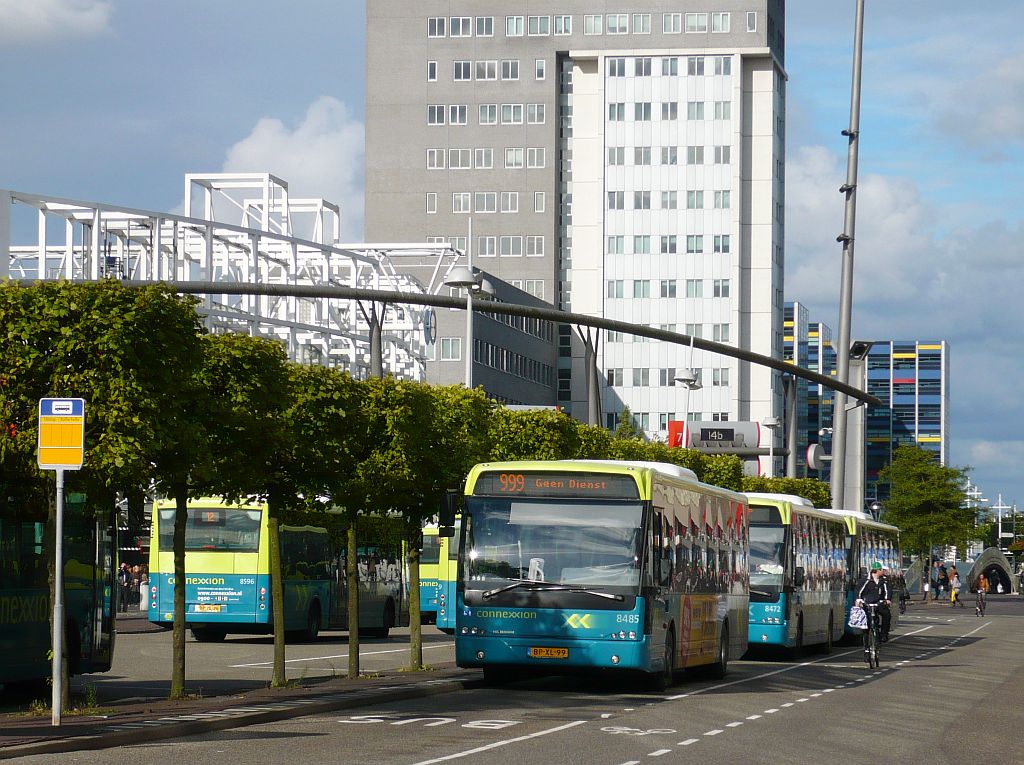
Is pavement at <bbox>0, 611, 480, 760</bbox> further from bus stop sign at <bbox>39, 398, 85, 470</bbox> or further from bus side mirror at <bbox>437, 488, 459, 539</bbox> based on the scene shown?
bus stop sign at <bbox>39, 398, 85, 470</bbox>

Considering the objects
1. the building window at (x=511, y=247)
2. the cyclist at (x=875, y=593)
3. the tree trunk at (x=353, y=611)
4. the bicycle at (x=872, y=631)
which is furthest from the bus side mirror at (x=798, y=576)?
the building window at (x=511, y=247)

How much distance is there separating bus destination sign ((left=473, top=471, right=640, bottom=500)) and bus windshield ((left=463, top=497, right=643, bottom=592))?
13cm

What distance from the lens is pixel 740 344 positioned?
460ft

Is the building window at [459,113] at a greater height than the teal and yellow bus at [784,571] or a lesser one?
greater

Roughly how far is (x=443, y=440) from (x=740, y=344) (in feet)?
370

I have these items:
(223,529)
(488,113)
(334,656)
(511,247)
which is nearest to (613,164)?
(511,247)

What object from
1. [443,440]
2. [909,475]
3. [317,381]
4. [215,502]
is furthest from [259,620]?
[909,475]

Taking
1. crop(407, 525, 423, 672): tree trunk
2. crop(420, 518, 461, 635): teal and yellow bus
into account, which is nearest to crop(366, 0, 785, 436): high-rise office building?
crop(420, 518, 461, 635): teal and yellow bus

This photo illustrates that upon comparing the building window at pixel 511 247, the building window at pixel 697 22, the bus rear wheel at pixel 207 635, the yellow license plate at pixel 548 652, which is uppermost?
the building window at pixel 697 22

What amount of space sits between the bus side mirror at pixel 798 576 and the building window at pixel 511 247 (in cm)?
10778

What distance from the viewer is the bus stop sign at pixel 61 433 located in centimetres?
1703

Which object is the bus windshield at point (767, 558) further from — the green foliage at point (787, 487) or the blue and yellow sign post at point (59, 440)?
the green foliage at point (787, 487)

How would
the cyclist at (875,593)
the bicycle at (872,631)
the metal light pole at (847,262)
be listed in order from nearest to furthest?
the bicycle at (872,631)
the cyclist at (875,593)
the metal light pole at (847,262)

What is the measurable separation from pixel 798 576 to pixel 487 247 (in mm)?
108896
